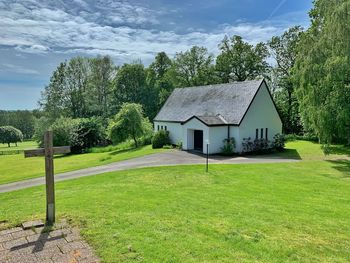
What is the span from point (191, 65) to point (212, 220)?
4290cm

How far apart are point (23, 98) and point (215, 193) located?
55799 mm

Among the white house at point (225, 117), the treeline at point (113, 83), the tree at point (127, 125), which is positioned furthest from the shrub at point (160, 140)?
the treeline at point (113, 83)

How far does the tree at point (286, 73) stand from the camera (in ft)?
133

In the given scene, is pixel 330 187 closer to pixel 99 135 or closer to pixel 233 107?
pixel 233 107

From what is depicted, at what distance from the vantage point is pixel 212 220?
258 inches

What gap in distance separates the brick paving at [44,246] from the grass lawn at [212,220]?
262mm

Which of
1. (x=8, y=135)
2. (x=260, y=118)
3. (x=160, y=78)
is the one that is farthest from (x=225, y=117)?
(x=8, y=135)

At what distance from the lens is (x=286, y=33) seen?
41.2m

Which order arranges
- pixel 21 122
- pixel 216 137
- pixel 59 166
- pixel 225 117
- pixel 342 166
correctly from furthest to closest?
1. pixel 21 122
2. pixel 225 117
3. pixel 216 137
4. pixel 59 166
5. pixel 342 166

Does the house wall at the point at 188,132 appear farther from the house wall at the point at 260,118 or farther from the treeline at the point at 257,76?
the treeline at the point at 257,76

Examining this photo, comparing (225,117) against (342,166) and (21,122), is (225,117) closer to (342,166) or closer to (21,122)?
(342,166)

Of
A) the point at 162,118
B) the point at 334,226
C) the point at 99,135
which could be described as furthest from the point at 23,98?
the point at 334,226

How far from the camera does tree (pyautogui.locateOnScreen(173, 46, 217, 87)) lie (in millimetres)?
46675

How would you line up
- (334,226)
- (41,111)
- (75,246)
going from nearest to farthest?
(75,246)
(334,226)
(41,111)
